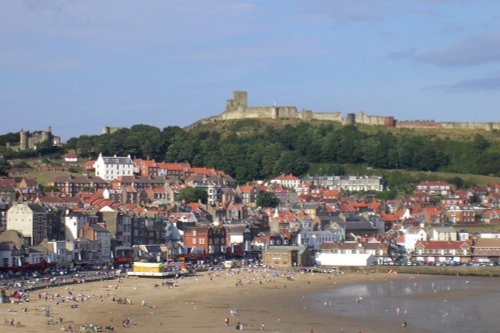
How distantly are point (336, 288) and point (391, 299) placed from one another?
6.26m

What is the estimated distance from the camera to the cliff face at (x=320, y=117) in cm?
13388

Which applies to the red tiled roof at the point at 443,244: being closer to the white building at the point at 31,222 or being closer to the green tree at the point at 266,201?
the green tree at the point at 266,201

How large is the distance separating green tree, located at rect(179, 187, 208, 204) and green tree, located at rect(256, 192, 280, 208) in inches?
197

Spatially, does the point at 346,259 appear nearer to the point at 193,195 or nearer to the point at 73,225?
the point at 73,225

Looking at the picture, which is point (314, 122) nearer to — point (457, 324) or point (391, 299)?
point (391, 299)

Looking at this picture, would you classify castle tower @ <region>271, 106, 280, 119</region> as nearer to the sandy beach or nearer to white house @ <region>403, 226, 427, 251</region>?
white house @ <region>403, 226, 427, 251</region>

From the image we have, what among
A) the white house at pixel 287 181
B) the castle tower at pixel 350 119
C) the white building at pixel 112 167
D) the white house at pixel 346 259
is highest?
the castle tower at pixel 350 119

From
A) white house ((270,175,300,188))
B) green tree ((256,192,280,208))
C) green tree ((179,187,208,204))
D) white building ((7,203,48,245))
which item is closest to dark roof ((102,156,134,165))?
green tree ((179,187,208,204))

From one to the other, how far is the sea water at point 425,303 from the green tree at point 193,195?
31583 millimetres

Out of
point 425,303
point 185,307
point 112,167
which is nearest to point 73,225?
point 185,307

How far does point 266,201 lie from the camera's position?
96.0 meters

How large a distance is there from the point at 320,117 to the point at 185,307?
8948 centimetres

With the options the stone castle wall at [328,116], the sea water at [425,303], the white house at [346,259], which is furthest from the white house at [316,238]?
the stone castle wall at [328,116]

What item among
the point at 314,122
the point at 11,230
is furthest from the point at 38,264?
the point at 314,122
